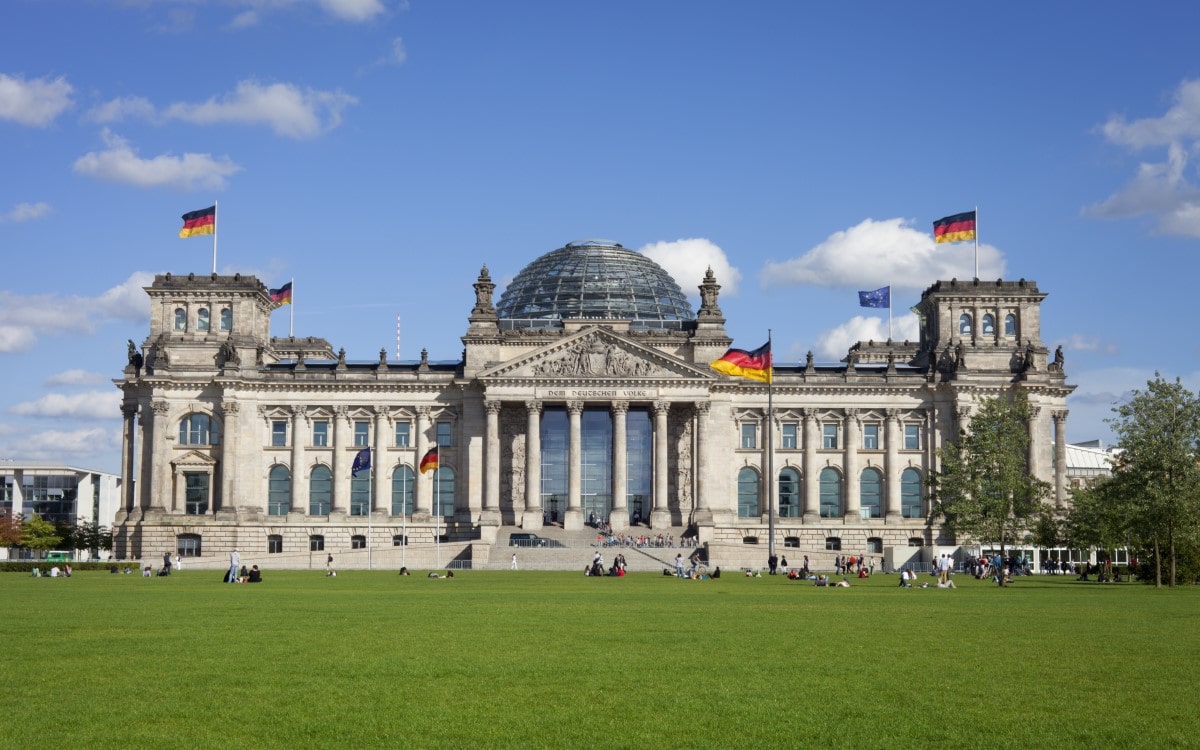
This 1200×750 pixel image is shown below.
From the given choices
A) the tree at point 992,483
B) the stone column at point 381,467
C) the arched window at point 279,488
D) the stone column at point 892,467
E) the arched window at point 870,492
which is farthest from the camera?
the arched window at point 870,492

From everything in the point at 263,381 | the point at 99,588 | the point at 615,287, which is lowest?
the point at 99,588

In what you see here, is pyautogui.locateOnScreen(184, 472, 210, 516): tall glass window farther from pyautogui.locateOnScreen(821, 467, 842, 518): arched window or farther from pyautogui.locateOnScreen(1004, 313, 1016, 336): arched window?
pyautogui.locateOnScreen(1004, 313, 1016, 336): arched window

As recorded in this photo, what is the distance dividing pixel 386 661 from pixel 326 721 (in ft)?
22.7

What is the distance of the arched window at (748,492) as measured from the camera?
12506 centimetres

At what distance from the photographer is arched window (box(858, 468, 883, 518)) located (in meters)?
125

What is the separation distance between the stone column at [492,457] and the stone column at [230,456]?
73.9 ft

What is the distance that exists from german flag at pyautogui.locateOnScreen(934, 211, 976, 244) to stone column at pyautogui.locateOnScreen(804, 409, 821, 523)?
19.7 metres

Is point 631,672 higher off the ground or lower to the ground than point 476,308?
lower

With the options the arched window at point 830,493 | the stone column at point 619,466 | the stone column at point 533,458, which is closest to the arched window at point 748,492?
the arched window at point 830,493

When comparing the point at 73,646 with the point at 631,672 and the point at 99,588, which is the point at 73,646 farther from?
the point at 99,588

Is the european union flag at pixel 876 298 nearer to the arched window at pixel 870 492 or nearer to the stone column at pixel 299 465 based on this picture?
the arched window at pixel 870 492

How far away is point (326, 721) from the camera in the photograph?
67.5 feet

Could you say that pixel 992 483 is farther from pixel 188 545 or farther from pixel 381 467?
pixel 188 545

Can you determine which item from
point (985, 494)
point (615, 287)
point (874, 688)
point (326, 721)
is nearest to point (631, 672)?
point (874, 688)
